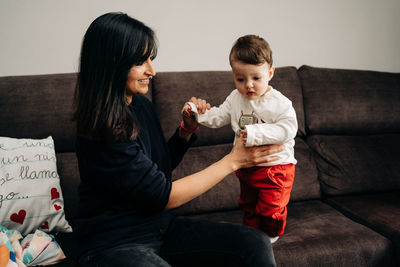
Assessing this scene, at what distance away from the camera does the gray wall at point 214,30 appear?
6.03ft

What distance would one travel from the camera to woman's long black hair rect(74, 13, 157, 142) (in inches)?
35.0

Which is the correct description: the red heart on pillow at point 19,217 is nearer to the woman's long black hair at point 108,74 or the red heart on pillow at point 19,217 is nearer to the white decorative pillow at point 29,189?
the white decorative pillow at point 29,189

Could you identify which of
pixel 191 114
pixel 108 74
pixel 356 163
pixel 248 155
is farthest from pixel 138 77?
pixel 356 163

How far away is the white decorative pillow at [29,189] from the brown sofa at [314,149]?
10 cm

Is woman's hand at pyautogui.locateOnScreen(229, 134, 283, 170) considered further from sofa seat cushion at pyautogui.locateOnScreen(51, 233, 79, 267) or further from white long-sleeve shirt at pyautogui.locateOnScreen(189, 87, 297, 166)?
sofa seat cushion at pyautogui.locateOnScreen(51, 233, 79, 267)

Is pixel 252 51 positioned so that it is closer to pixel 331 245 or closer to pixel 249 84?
pixel 249 84

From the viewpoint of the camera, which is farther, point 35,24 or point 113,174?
point 35,24

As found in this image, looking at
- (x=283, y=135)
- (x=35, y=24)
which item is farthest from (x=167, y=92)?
(x=35, y=24)

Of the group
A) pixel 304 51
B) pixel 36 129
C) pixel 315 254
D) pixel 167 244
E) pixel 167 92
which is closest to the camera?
pixel 167 244

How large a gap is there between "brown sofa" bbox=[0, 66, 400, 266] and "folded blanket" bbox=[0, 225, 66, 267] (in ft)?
0.20

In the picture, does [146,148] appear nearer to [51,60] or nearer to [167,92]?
[167,92]

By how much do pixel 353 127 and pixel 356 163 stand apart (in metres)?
0.24

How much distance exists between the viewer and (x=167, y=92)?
1673 mm

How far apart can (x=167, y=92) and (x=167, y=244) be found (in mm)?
901
